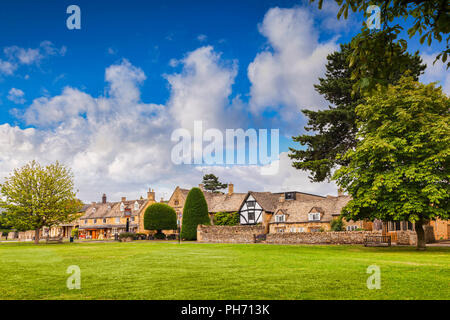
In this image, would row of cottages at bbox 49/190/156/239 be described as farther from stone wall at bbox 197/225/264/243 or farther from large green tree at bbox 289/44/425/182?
large green tree at bbox 289/44/425/182

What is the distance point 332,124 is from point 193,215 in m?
27.3

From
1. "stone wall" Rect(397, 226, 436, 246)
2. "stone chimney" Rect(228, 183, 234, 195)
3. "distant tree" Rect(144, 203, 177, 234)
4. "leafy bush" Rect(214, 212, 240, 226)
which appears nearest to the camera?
"stone wall" Rect(397, 226, 436, 246)

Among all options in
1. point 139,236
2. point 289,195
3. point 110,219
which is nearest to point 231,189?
point 289,195

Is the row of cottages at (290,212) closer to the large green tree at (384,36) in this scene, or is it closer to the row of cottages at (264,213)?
the row of cottages at (264,213)

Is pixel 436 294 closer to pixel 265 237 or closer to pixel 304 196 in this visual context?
pixel 265 237

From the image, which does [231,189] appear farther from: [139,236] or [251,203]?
[139,236]

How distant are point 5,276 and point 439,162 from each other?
2488 cm

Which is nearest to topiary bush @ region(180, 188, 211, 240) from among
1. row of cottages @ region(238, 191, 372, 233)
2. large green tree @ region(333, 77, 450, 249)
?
row of cottages @ region(238, 191, 372, 233)

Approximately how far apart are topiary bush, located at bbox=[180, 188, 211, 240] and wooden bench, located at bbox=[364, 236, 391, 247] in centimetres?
2752

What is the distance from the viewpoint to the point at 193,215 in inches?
2151

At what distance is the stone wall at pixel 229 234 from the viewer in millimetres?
45656

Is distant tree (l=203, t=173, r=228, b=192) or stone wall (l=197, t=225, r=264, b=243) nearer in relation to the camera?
stone wall (l=197, t=225, r=264, b=243)

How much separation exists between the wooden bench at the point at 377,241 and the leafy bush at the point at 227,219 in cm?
3519

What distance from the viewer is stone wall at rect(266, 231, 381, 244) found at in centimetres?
3619
